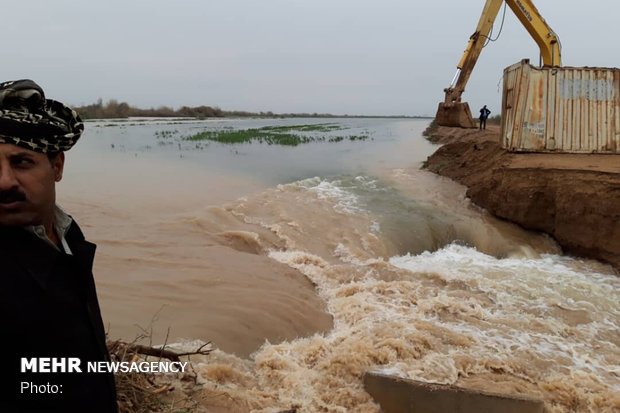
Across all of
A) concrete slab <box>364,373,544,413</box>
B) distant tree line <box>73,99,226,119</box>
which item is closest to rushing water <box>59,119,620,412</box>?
concrete slab <box>364,373,544,413</box>

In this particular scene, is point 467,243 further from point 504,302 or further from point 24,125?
point 24,125

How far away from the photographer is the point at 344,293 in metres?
5.59

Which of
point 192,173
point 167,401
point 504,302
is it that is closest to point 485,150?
point 504,302

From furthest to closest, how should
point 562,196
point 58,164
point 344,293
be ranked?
point 562,196 < point 344,293 < point 58,164

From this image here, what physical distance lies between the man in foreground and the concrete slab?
8.30ft

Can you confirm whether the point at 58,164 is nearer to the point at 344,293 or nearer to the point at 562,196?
the point at 344,293

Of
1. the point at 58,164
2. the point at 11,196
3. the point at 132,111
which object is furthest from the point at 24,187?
the point at 132,111

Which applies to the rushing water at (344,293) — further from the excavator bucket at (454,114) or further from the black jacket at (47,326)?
the excavator bucket at (454,114)

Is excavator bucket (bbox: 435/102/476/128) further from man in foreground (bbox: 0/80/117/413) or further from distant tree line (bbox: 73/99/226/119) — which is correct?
distant tree line (bbox: 73/99/226/119)

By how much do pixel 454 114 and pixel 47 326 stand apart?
12.8 meters

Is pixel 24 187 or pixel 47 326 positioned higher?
pixel 24 187

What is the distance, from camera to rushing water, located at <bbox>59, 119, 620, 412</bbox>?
3.84m

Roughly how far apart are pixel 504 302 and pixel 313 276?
2529 millimetres

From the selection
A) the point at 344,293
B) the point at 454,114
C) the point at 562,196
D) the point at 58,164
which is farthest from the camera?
the point at 454,114
